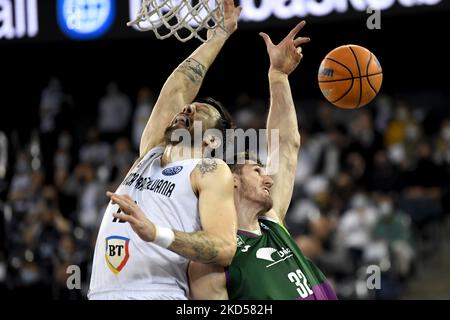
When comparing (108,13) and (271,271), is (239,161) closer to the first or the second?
(271,271)

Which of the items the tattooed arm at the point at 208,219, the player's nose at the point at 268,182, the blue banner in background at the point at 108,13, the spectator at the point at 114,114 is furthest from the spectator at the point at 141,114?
the tattooed arm at the point at 208,219

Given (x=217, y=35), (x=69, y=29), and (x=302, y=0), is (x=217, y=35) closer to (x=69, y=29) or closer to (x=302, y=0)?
(x=302, y=0)

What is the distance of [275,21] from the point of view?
8.59 m

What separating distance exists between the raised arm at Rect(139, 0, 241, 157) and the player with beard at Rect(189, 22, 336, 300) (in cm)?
33

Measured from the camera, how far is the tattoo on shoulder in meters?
4.22

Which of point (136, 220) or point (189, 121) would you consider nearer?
point (136, 220)

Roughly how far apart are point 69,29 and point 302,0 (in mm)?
2439

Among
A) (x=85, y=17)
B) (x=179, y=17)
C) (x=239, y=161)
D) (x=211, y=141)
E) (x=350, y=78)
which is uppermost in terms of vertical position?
(x=85, y=17)

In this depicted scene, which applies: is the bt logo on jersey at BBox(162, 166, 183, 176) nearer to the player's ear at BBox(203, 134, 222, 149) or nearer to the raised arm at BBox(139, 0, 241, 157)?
the player's ear at BBox(203, 134, 222, 149)

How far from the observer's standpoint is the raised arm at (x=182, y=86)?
192 inches

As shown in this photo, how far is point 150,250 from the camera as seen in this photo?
4113 mm

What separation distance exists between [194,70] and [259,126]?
6793 millimetres

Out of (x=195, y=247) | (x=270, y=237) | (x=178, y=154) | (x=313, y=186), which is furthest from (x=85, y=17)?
(x=195, y=247)

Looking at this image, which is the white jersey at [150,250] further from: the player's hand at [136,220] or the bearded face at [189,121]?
the player's hand at [136,220]
